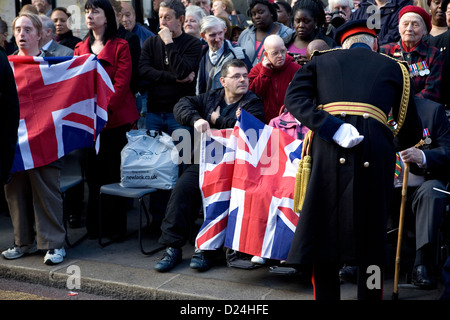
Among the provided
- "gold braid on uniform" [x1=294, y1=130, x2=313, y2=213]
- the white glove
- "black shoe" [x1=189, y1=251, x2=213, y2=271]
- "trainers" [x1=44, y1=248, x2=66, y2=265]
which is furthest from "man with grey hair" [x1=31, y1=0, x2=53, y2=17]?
the white glove

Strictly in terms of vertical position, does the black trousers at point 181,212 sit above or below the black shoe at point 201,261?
above

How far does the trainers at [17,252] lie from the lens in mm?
5844

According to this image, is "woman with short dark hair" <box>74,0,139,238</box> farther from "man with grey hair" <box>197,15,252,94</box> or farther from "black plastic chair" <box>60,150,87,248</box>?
"man with grey hair" <box>197,15,252,94</box>

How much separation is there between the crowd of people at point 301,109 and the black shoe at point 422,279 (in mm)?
11

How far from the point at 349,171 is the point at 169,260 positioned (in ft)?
7.06

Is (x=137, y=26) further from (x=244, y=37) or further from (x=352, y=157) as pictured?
(x=352, y=157)

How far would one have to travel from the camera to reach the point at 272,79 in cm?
607

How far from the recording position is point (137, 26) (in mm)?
8078

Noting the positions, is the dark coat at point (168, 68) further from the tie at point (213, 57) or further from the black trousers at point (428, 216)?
the black trousers at point (428, 216)

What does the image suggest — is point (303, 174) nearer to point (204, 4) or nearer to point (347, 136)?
point (347, 136)

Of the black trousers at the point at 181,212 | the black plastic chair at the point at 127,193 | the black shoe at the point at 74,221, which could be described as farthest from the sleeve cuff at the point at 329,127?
the black shoe at the point at 74,221

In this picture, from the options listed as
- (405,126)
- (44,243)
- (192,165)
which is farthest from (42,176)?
(405,126)

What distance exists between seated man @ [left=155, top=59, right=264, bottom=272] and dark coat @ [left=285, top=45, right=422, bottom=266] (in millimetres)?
1735

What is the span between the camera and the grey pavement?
4879mm
